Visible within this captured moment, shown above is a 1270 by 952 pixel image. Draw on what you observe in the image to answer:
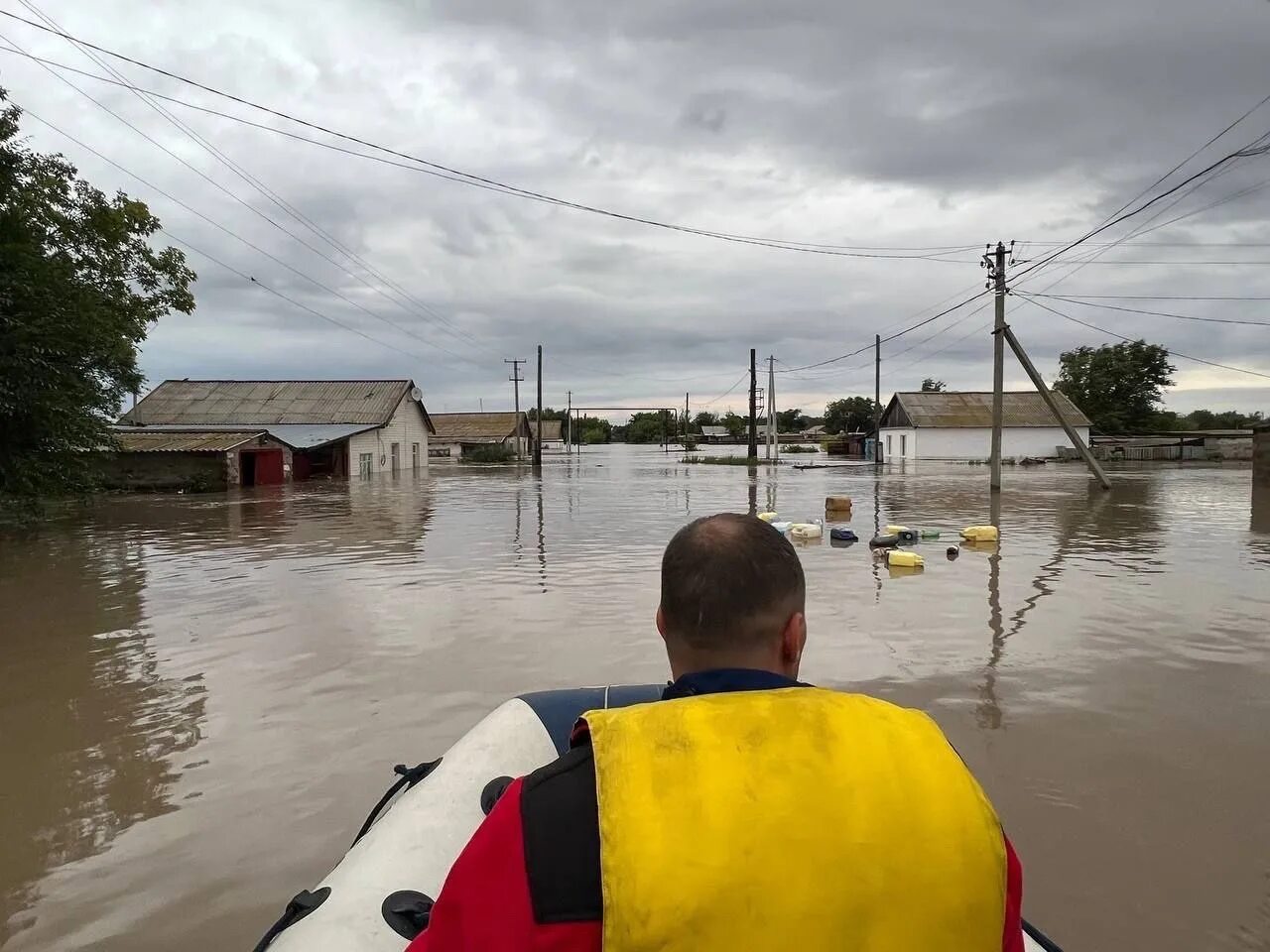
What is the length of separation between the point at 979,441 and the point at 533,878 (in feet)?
186

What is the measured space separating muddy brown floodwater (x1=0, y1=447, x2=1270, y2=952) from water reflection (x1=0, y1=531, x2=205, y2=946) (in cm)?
2

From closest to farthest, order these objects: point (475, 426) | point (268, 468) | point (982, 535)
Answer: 1. point (982, 535)
2. point (268, 468)
3. point (475, 426)

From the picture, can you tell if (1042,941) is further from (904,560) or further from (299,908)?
(904,560)

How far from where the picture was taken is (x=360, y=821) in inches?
175

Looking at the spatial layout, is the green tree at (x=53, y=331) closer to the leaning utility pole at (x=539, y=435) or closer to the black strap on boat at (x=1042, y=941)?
the black strap on boat at (x=1042, y=941)

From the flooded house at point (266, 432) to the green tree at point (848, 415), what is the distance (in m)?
68.8

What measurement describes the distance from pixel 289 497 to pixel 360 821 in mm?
23159

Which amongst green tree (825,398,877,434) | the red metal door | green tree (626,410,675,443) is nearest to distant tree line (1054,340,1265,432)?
green tree (825,398,877,434)

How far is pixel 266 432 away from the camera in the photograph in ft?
105

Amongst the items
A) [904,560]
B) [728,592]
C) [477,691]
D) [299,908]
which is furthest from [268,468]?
[728,592]

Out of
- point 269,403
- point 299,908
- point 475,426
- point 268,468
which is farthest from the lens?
point 475,426

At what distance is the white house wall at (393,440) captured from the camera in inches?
1566

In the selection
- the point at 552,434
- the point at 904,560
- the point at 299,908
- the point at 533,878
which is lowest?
the point at 904,560

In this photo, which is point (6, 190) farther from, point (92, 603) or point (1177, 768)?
point (1177, 768)
